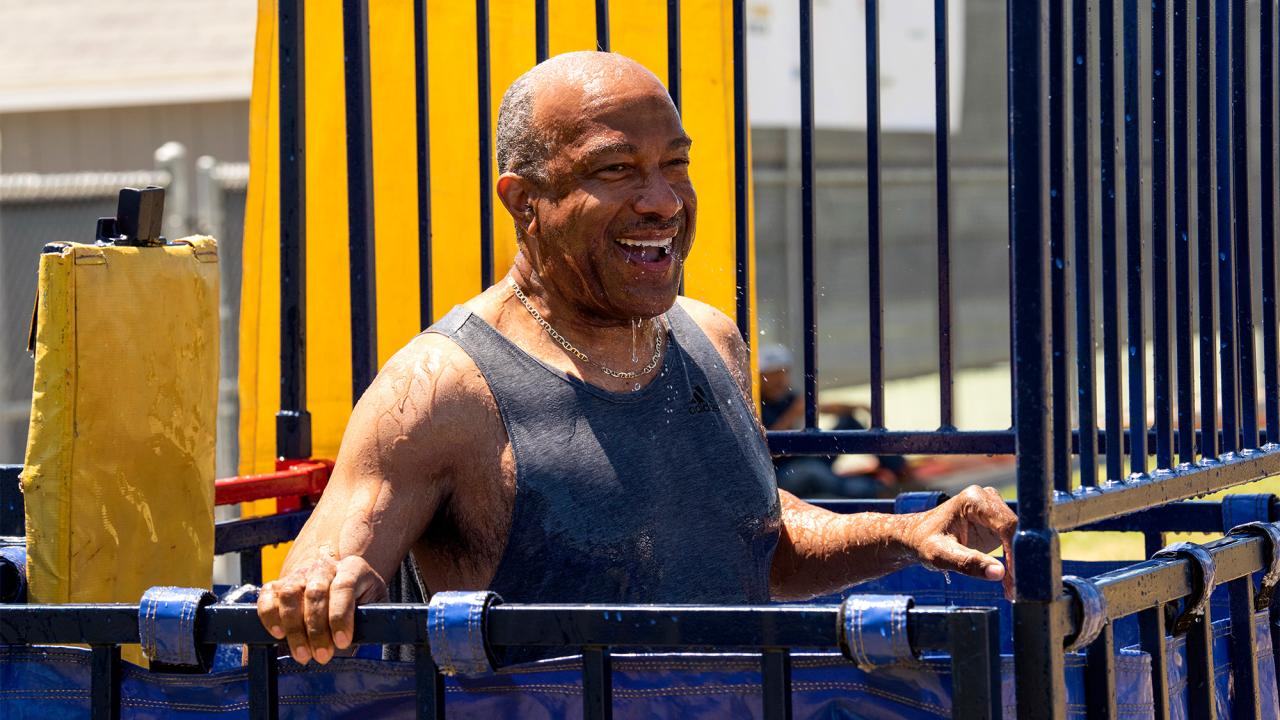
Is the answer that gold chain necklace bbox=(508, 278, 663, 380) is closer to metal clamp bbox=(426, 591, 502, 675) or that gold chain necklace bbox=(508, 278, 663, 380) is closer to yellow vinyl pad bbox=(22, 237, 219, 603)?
yellow vinyl pad bbox=(22, 237, 219, 603)

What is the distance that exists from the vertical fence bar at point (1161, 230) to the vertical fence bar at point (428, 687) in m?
1.02

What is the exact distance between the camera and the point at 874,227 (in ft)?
11.3

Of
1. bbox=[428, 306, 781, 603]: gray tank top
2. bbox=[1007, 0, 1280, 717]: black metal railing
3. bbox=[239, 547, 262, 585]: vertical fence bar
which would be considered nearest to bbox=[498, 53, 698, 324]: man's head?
bbox=[428, 306, 781, 603]: gray tank top

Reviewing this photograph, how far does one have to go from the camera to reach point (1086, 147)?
6.86 ft

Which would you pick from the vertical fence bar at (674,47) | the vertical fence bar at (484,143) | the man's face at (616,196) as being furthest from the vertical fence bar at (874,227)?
the man's face at (616,196)

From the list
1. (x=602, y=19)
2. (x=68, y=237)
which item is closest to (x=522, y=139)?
(x=602, y=19)

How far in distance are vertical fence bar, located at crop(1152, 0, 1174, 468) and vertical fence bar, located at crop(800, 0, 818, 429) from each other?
1087mm

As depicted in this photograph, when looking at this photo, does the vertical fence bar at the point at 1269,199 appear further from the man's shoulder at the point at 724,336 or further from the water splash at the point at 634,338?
the water splash at the point at 634,338

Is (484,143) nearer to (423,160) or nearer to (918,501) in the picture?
(423,160)

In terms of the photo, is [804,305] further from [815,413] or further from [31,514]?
[31,514]

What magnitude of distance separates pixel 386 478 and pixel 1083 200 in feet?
3.33

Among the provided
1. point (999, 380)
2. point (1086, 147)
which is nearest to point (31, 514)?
point (1086, 147)

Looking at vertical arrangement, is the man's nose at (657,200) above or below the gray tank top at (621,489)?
above

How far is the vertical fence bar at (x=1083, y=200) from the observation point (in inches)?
82.1
